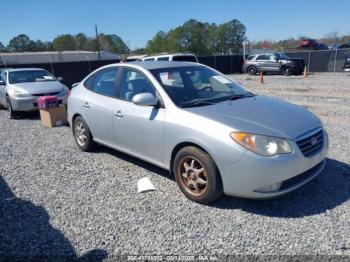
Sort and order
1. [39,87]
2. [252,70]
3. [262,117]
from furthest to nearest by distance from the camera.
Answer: [252,70] → [39,87] → [262,117]

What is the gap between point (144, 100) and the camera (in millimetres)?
4145

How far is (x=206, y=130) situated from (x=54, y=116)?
5.96 metres

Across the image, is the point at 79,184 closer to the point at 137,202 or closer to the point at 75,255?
the point at 137,202

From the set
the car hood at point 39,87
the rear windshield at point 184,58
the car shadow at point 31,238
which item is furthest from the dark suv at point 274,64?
the car shadow at point 31,238

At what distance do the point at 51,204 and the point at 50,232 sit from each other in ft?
2.23

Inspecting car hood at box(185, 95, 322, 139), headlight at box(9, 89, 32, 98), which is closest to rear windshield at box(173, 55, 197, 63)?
headlight at box(9, 89, 32, 98)

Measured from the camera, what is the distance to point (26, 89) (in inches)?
380

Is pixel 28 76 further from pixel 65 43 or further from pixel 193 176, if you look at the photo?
pixel 65 43

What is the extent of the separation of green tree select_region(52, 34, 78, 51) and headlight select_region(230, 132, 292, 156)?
89.3m

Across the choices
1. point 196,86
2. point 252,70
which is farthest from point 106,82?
point 252,70

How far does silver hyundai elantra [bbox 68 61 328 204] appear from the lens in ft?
11.3

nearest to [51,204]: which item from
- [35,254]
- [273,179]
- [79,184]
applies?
[79,184]

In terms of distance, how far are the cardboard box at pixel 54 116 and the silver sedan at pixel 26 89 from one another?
0.98 meters

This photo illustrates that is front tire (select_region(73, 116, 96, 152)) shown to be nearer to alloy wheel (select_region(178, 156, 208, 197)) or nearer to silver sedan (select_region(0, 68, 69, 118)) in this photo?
alloy wheel (select_region(178, 156, 208, 197))
